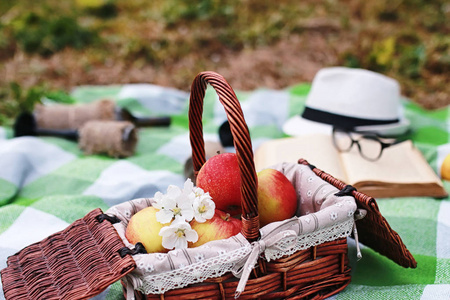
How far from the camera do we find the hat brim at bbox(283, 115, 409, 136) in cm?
176

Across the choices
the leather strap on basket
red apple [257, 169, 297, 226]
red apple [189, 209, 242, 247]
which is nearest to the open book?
the leather strap on basket

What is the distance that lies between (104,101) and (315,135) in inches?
35.9

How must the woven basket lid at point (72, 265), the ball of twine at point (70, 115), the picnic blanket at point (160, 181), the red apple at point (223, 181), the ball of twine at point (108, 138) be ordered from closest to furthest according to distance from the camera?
the woven basket lid at point (72, 265)
the red apple at point (223, 181)
the picnic blanket at point (160, 181)
the ball of twine at point (108, 138)
the ball of twine at point (70, 115)

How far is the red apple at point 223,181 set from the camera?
87cm

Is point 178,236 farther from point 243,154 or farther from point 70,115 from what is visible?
point 70,115

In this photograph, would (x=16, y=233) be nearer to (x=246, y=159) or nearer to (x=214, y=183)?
(x=214, y=183)

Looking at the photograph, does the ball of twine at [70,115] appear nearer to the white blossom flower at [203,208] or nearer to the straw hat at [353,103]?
the straw hat at [353,103]

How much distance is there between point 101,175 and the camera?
1536 mm

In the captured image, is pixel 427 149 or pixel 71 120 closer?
pixel 427 149

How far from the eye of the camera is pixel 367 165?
1.45 metres

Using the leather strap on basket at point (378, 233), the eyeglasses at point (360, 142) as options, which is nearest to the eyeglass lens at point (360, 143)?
the eyeglasses at point (360, 142)

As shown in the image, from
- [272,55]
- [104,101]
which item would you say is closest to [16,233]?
[104,101]

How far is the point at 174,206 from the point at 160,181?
0.66m

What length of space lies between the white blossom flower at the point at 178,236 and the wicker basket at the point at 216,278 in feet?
0.21
